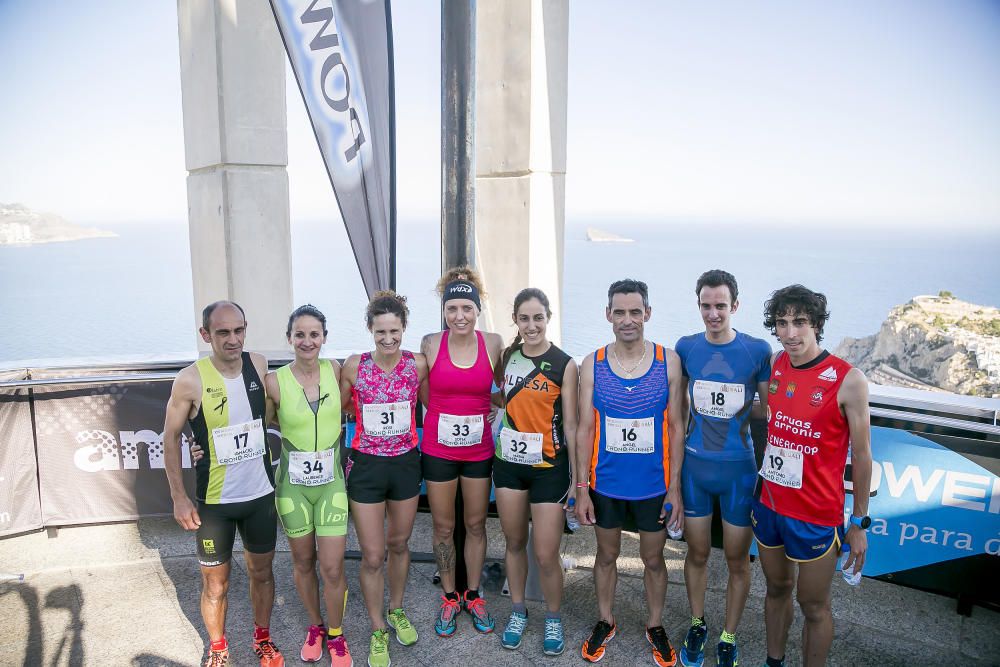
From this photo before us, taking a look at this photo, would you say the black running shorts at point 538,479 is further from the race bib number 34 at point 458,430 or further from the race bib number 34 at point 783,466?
the race bib number 34 at point 783,466

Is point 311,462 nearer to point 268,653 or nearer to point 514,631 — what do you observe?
point 268,653

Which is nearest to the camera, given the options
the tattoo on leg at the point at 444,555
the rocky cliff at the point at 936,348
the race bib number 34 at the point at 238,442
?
the race bib number 34 at the point at 238,442

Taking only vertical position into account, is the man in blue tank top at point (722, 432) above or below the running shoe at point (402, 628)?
above

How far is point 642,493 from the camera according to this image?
3111mm

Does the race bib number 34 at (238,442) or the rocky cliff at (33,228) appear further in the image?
the rocky cliff at (33,228)

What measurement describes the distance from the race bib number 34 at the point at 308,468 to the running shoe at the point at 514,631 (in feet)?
4.37

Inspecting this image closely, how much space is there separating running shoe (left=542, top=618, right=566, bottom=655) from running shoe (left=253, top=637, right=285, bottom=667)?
1389mm

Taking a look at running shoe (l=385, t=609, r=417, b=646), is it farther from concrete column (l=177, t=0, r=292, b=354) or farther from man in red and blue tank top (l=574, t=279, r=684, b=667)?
concrete column (l=177, t=0, r=292, b=354)

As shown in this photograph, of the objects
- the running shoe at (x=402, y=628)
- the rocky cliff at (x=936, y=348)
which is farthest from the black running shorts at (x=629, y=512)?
the rocky cliff at (x=936, y=348)

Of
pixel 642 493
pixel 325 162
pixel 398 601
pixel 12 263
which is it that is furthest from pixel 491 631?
pixel 12 263

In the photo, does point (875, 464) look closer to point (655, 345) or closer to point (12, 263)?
point (655, 345)

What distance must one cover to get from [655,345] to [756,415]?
80cm

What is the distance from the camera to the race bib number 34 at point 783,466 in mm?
2746

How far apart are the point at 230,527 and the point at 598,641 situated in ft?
6.57
